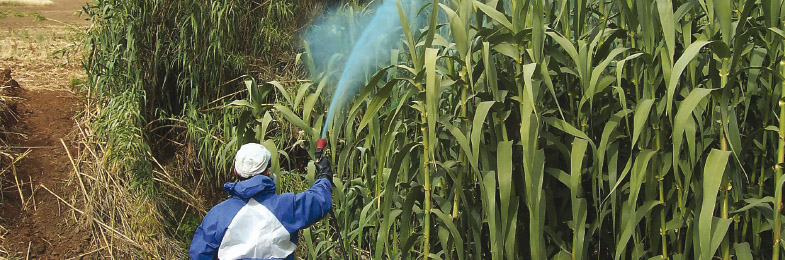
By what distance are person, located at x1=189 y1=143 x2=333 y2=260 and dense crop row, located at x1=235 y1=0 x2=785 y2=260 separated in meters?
0.33

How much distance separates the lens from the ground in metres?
5.03

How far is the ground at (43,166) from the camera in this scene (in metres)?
5.03

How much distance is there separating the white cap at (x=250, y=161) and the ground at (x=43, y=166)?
8.40 feet

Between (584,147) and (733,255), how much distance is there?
78 cm

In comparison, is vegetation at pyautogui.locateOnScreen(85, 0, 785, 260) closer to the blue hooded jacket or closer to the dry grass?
the blue hooded jacket

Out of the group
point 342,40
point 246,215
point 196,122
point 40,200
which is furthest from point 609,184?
point 40,200

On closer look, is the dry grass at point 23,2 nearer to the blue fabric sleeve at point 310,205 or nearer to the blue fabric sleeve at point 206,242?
the blue fabric sleeve at point 206,242

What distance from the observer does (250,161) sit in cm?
288

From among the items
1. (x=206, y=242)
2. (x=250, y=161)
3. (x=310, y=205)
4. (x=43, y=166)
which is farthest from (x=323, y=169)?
(x=43, y=166)

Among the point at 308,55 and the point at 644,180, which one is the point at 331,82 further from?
the point at 644,180

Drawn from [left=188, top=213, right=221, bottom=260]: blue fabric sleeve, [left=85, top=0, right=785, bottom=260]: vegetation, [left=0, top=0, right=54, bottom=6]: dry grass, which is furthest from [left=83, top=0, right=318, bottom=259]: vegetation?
[left=0, top=0, right=54, bottom=6]: dry grass

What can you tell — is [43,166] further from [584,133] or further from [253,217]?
[584,133]

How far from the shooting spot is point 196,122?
5.38 m

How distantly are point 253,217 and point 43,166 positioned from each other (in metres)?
3.08
